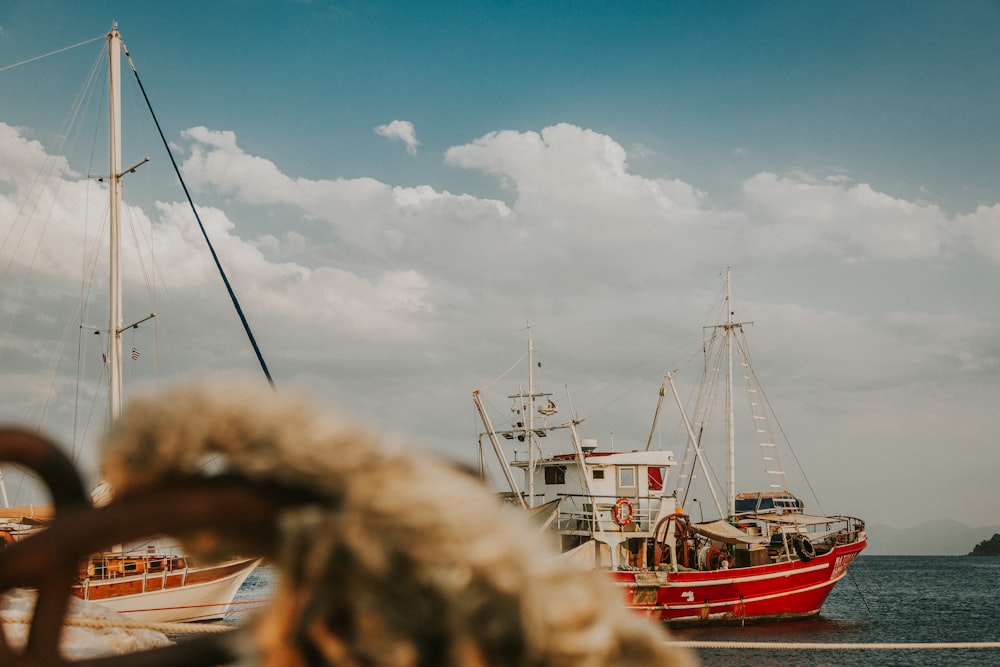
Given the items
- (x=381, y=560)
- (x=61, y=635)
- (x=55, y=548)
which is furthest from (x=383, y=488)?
(x=61, y=635)

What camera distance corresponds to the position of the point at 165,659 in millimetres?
1076

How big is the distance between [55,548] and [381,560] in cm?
45

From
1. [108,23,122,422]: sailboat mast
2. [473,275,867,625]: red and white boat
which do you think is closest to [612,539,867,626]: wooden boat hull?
[473,275,867,625]: red and white boat

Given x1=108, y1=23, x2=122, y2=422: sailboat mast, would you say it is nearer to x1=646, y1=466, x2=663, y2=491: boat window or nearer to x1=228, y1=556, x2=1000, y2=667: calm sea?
x1=228, y1=556, x2=1000, y2=667: calm sea

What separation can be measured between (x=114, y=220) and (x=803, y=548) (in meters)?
26.6

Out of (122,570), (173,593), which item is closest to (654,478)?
(173,593)

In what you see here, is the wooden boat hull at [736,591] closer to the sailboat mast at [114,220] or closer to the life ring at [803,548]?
the life ring at [803,548]

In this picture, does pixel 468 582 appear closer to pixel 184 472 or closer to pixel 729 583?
pixel 184 472

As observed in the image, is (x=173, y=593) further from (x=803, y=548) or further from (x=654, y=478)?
(x=803, y=548)

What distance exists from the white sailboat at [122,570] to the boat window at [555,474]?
11.3 meters

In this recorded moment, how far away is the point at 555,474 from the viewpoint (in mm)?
30172

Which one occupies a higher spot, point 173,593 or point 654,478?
point 654,478

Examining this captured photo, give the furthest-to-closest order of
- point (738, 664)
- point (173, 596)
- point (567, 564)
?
point (738, 664) < point (173, 596) < point (567, 564)

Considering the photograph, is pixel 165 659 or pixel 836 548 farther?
pixel 836 548
